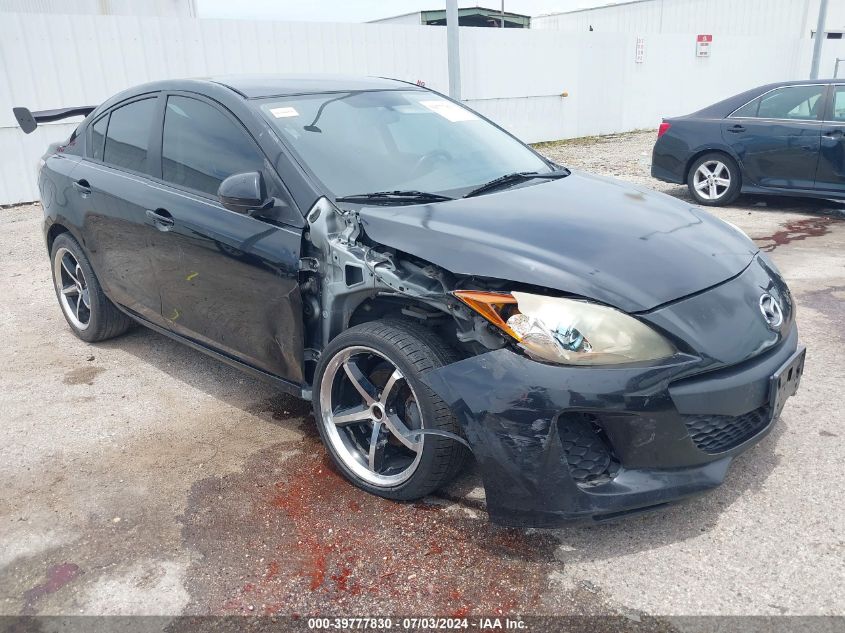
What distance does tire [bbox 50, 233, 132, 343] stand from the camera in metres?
4.57

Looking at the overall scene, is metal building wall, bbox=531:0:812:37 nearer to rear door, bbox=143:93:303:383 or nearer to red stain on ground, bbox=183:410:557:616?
rear door, bbox=143:93:303:383

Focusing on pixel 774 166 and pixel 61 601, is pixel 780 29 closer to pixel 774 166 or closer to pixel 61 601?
pixel 774 166

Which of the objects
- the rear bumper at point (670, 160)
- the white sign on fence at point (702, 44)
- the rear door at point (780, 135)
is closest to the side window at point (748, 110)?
the rear door at point (780, 135)

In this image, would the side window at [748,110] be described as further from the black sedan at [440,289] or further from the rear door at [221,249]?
the rear door at [221,249]

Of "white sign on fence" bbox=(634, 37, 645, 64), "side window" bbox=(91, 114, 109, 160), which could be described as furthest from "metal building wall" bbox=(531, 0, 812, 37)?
"side window" bbox=(91, 114, 109, 160)

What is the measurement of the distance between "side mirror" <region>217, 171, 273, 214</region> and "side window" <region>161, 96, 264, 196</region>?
0.19 m

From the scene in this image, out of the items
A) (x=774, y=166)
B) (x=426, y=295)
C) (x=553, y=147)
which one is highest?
(x=426, y=295)

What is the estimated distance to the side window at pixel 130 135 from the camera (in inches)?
157

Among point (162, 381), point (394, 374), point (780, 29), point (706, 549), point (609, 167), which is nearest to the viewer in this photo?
point (706, 549)

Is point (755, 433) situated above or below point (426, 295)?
below

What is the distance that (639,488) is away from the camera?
7.80 ft

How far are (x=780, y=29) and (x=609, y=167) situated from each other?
22.4m

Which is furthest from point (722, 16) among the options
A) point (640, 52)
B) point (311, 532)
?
point (311, 532)

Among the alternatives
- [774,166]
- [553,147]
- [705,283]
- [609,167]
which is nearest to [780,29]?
[553,147]
